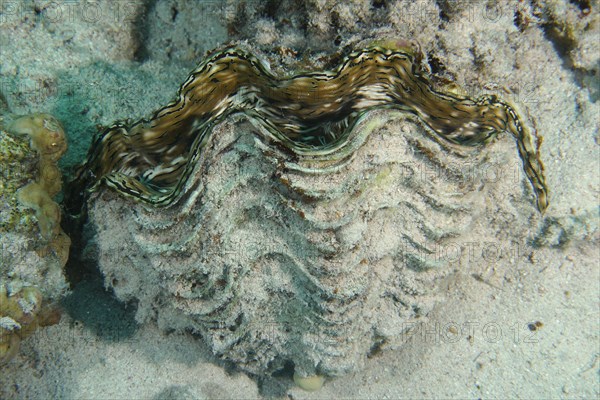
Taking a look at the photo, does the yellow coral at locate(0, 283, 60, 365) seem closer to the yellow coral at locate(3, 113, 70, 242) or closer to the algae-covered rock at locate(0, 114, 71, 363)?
the algae-covered rock at locate(0, 114, 71, 363)

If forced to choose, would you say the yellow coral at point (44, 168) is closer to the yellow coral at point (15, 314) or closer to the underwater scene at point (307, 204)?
the underwater scene at point (307, 204)

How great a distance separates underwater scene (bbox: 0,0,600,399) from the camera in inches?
99.7

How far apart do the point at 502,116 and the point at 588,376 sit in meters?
2.27

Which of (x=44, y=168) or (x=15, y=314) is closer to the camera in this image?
(x=15, y=314)

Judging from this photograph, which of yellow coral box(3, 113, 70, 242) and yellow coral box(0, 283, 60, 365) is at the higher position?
yellow coral box(3, 113, 70, 242)

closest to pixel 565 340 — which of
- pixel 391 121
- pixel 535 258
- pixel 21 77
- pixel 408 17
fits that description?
pixel 535 258

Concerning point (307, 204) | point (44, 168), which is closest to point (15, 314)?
point (44, 168)

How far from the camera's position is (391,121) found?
99.7 inches

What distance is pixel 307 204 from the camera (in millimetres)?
2443

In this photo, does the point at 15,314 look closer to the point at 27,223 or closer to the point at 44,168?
the point at 27,223

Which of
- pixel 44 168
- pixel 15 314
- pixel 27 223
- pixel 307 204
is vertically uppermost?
pixel 307 204

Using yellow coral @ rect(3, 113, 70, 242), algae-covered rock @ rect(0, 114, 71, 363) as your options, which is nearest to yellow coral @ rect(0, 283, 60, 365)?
algae-covered rock @ rect(0, 114, 71, 363)

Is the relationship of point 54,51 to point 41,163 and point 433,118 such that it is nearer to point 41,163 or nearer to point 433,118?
point 41,163

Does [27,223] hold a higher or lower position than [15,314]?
higher
